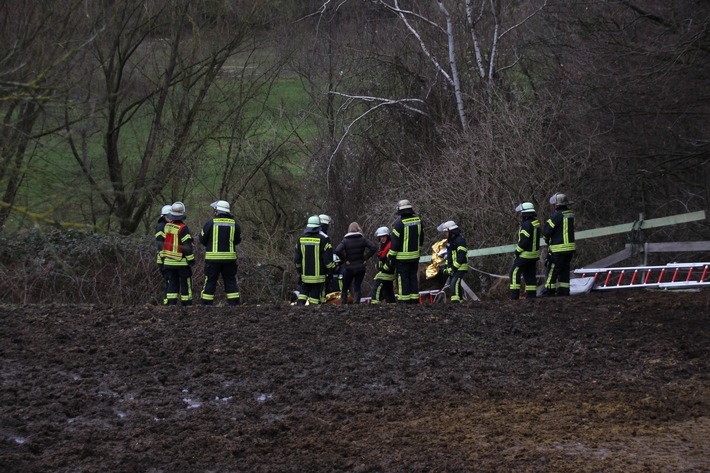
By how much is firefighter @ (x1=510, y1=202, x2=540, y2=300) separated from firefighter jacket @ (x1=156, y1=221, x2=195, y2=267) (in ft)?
17.0

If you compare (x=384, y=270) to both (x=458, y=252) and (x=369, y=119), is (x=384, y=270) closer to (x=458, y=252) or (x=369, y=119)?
(x=458, y=252)

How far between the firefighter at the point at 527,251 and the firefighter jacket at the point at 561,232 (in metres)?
0.22

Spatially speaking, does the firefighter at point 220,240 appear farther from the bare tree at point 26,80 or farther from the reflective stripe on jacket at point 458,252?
the reflective stripe on jacket at point 458,252

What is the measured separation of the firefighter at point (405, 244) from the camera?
14164 mm

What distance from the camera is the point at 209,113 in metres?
25.0

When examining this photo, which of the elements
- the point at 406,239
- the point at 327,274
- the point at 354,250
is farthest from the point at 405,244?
the point at 327,274

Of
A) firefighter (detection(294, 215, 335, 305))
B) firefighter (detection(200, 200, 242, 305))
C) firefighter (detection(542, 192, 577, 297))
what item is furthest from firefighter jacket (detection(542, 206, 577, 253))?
firefighter (detection(200, 200, 242, 305))

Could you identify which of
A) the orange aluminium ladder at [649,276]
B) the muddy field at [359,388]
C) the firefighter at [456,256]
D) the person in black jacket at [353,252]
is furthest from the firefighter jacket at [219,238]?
the orange aluminium ladder at [649,276]

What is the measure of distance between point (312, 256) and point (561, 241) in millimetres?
3958

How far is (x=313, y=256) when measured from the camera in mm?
14023

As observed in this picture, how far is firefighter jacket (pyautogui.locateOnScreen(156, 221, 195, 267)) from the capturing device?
45.4ft

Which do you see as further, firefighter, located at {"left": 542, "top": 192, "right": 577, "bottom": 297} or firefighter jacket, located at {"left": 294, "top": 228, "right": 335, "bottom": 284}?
firefighter, located at {"left": 542, "top": 192, "right": 577, "bottom": 297}

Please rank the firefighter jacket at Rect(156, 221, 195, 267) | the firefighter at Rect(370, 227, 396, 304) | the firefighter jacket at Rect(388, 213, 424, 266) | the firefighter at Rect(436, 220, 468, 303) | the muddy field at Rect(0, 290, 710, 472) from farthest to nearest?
the firefighter at Rect(370, 227, 396, 304), the firefighter at Rect(436, 220, 468, 303), the firefighter jacket at Rect(388, 213, 424, 266), the firefighter jacket at Rect(156, 221, 195, 267), the muddy field at Rect(0, 290, 710, 472)

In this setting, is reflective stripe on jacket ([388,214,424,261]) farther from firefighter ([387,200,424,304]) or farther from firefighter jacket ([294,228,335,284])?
firefighter jacket ([294,228,335,284])
